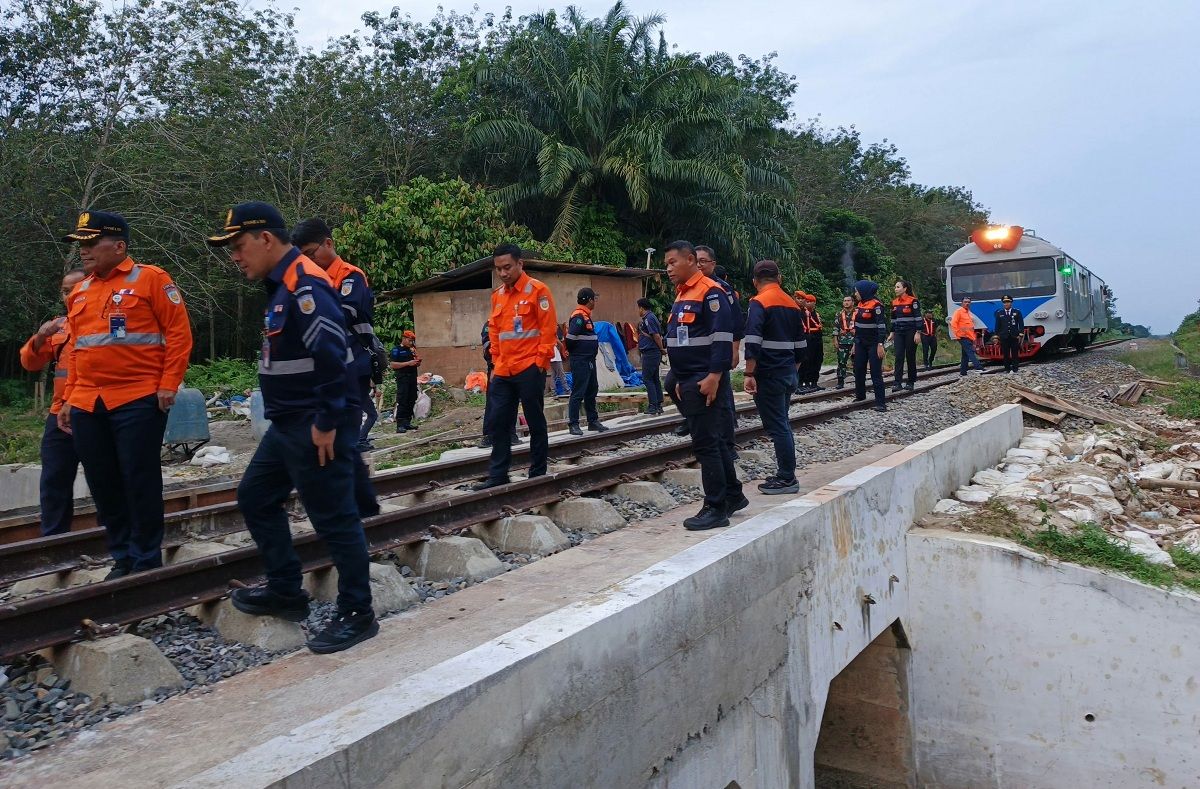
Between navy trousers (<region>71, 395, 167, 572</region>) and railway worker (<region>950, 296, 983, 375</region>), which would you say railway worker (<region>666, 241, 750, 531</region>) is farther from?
railway worker (<region>950, 296, 983, 375</region>)

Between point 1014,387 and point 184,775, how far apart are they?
13.4 meters

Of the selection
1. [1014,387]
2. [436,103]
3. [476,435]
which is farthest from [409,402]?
[436,103]

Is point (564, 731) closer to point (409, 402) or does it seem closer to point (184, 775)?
point (184, 775)

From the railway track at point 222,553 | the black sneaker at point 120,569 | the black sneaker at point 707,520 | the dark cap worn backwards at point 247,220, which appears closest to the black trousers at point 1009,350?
the railway track at point 222,553

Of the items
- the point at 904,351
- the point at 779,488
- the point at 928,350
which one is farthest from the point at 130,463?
the point at 928,350

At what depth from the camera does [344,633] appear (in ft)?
11.9

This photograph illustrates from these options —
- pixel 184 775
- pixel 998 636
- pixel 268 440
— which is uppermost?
pixel 268 440

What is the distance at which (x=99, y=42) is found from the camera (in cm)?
2075

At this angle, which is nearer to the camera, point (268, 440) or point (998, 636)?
point (268, 440)

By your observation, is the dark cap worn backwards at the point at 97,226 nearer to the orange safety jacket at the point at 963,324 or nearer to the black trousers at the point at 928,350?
the orange safety jacket at the point at 963,324

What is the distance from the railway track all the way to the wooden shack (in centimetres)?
1046

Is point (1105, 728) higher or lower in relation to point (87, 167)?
lower

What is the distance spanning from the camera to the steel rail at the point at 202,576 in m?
3.47

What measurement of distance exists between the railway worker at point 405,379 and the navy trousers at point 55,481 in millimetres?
7276
